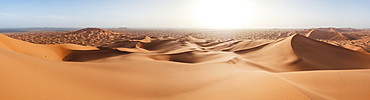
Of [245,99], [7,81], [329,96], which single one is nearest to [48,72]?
[7,81]

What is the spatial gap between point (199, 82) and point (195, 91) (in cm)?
52

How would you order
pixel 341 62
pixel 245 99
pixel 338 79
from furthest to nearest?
pixel 341 62 → pixel 338 79 → pixel 245 99

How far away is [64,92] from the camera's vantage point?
74.8 inches

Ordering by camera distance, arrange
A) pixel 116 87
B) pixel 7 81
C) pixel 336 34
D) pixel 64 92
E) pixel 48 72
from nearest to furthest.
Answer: pixel 7 81 < pixel 64 92 < pixel 48 72 < pixel 116 87 < pixel 336 34

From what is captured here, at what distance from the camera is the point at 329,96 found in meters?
2.29

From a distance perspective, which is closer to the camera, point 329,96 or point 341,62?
point 329,96

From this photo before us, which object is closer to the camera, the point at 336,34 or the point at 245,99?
the point at 245,99

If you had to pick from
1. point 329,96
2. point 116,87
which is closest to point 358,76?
point 329,96

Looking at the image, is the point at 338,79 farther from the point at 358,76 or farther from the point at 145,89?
the point at 145,89

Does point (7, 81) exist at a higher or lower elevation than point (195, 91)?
higher

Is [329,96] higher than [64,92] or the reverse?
the reverse

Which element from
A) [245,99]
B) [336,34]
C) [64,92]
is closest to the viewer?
[64,92]

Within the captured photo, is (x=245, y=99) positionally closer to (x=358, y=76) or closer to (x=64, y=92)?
(x=64, y=92)

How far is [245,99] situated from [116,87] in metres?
1.81
